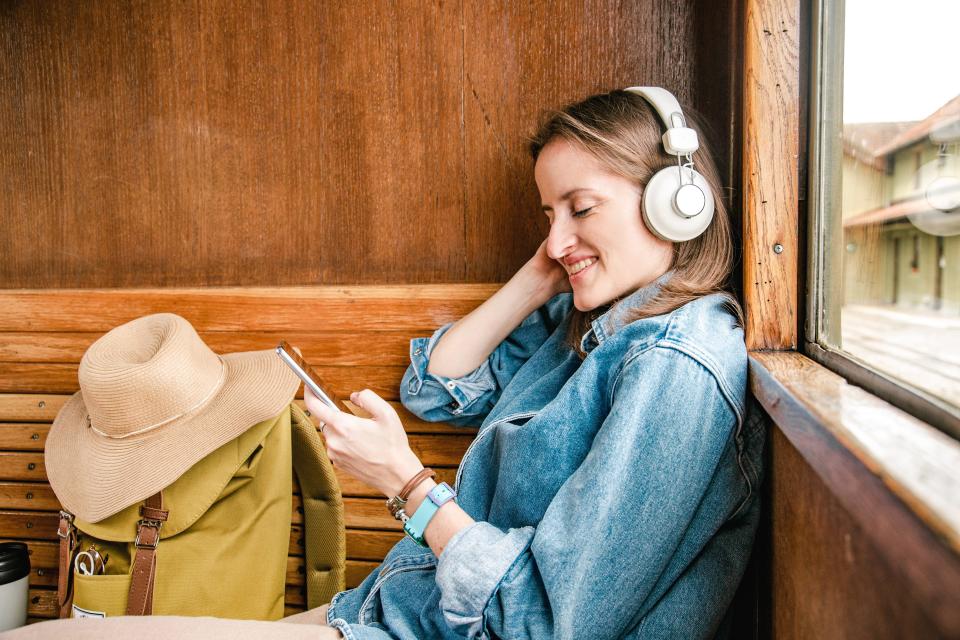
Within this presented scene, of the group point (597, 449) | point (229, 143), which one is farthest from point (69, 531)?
point (597, 449)

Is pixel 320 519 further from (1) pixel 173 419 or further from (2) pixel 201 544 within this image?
(1) pixel 173 419

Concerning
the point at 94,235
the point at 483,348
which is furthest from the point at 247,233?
the point at 483,348

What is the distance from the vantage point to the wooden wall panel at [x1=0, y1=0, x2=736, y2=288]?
1.39 m

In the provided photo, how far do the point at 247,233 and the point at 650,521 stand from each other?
3.96 feet

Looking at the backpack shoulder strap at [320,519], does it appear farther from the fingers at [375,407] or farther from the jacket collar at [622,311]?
the jacket collar at [622,311]

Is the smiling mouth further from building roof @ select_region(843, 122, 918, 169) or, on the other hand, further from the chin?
building roof @ select_region(843, 122, 918, 169)

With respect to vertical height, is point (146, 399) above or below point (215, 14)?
below

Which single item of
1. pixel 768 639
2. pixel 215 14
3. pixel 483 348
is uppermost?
pixel 215 14

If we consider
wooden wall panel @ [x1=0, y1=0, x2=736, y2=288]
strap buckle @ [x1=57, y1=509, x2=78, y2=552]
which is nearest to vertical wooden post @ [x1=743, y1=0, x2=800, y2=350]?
wooden wall panel @ [x1=0, y1=0, x2=736, y2=288]

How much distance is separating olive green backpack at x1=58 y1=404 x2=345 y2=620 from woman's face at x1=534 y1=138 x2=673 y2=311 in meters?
0.69

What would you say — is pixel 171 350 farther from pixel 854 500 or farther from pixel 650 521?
pixel 854 500

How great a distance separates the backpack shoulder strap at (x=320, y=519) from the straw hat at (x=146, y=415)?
0.19 metres

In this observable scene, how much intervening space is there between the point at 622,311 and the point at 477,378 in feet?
1.39

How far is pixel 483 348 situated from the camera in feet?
4.22
